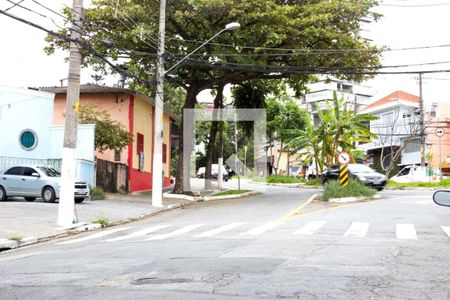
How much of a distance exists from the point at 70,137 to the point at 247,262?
33.9 ft

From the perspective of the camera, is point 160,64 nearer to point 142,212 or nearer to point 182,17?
point 182,17

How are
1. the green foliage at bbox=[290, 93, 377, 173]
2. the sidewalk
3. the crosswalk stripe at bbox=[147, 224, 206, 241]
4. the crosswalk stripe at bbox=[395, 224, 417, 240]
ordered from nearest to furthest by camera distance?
1. the crosswalk stripe at bbox=[395, 224, 417, 240]
2. the crosswalk stripe at bbox=[147, 224, 206, 241]
3. the sidewalk
4. the green foliage at bbox=[290, 93, 377, 173]

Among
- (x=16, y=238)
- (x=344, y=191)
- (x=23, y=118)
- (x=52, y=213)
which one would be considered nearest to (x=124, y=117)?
(x=23, y=118)

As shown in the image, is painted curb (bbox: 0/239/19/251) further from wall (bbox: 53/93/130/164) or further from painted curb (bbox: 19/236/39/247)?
wall (bbox: 53/93/130/164)

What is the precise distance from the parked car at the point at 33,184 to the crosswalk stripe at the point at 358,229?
41.8ft


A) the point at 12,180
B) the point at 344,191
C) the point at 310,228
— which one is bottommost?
the point at 310,228

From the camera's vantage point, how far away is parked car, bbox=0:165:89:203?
24.1 meters

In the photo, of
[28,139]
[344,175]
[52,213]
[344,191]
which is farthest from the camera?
[28,139]

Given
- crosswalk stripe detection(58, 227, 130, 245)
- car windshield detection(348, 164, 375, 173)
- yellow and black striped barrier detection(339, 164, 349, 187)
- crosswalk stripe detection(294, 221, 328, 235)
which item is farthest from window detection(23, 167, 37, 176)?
car windshield detection(348, 164, 375, 173)

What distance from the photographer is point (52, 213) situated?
20.6 meters

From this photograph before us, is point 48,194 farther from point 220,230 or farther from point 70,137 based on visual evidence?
point 220,230

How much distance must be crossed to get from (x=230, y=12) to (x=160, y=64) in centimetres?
383

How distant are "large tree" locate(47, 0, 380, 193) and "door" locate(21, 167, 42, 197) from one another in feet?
19.4

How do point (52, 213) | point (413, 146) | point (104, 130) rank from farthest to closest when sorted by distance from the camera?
point (413, 146) → point (104, 130) → point (52, 213)
